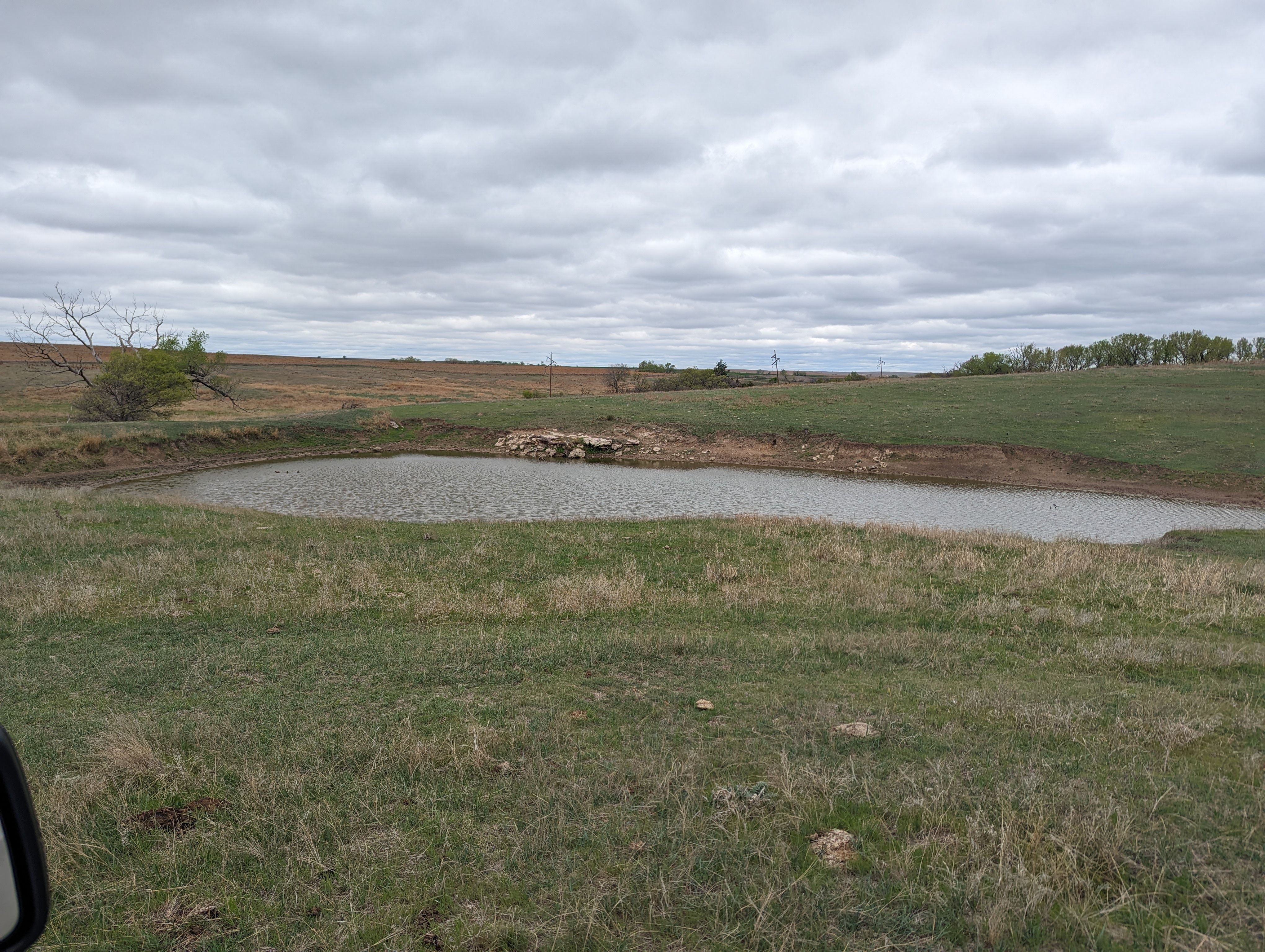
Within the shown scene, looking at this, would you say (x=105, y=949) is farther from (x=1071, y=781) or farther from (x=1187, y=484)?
(x=1187, y=484)

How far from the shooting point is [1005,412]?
4988 cm

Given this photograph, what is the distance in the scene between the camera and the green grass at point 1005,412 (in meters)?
41.0

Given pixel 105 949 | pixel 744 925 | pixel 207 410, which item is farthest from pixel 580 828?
pixel 207 410

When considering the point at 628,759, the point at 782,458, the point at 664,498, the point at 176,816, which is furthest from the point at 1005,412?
the point at 176,816

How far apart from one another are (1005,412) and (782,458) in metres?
17.2

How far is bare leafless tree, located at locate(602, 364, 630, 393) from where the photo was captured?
3578 inches

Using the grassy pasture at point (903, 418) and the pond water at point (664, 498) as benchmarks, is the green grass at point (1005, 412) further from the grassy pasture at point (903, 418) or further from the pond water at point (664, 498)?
the pond water at point (664, 498)

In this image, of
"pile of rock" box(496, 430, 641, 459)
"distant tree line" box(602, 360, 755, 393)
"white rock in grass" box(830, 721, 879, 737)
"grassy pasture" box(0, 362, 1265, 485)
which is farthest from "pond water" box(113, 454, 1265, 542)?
"distant tree line" box(602, 360, 755, 393)

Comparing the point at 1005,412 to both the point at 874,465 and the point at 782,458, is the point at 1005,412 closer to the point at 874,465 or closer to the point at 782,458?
the point at 874,465

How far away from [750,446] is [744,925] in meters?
45.4

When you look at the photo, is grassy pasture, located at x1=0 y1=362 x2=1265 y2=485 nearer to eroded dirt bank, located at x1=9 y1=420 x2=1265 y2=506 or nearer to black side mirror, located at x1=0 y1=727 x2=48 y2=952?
eroded dirt bank, located at x1=9 y1=420 x2=1265 y2=506

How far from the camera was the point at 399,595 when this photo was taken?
11.8 metres

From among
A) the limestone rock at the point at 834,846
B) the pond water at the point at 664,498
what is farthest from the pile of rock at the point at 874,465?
the limestone rock at the point at 834,846

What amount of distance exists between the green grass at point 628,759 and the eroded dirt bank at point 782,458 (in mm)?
26779
